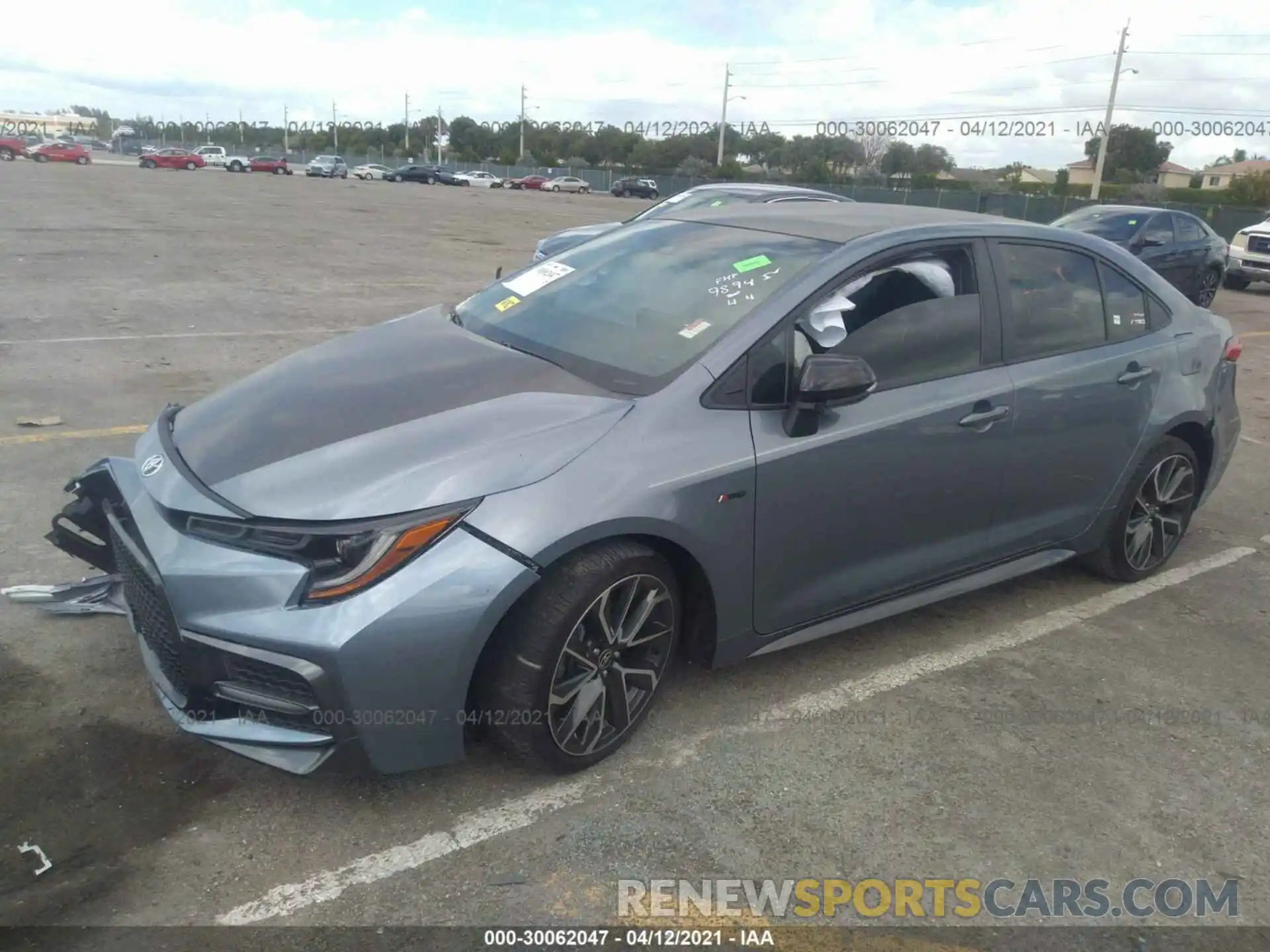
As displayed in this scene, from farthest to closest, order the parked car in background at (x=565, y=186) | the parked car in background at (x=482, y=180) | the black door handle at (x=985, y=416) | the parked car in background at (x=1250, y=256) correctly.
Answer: the parked car in background at (x=482, y=180)
the parked car in background at (x=565, y=186)
the parked car in background at (x=1250, y=256)
the black door handle at (x=985, y=416)

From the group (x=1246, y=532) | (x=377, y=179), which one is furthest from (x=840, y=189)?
(x=1246, y=532)

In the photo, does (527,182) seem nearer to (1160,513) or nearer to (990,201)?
(990,201)

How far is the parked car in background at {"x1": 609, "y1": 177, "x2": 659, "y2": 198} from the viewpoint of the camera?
63.7 metres

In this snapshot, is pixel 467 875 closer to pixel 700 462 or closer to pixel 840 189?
pixel 700 462

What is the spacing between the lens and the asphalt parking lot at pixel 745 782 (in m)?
2.67

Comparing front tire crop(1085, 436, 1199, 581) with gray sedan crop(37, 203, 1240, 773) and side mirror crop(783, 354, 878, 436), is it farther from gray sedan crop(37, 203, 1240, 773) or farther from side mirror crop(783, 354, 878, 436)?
side mirror crop(783, 354, 878, 436)

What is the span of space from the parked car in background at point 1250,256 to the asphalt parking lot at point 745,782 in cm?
1644

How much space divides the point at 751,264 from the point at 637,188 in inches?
2456

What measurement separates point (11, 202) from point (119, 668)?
25036 mm

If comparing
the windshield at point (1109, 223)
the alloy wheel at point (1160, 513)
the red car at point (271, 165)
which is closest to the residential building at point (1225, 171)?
the red car at point (271, 165)

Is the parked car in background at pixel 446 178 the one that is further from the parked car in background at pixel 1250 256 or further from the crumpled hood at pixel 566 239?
the crumpled hood at pixel 566 239

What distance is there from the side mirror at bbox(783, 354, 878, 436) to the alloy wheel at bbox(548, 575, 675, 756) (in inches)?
28.3

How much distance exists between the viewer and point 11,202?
78.4 feet

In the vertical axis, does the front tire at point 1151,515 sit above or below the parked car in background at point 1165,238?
below
